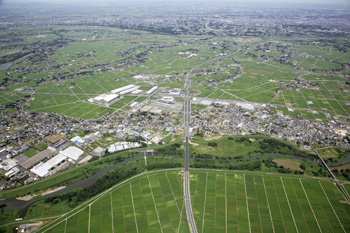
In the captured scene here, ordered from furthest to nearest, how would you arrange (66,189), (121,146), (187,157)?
(121,146) < (187,157) < (66,189)

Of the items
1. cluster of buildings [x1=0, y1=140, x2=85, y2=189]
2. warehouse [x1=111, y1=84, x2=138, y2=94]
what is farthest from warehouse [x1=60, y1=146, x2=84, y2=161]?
warehouse [x1=111, y1=84, x2=138, y2=94]

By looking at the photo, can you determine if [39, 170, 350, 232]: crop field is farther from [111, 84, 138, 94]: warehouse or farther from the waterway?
[111, 84, 138, 94]: warehouse

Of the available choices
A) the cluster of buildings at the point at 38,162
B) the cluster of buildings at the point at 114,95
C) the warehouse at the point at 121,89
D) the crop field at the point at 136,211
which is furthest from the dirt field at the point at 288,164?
the warehouse at the point at 121,89

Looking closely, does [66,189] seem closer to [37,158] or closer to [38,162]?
[38,162]

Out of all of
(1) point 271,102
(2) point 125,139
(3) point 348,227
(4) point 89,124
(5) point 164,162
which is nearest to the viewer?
(3) point 348,227

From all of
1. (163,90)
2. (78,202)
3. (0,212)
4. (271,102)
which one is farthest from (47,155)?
(271,102)

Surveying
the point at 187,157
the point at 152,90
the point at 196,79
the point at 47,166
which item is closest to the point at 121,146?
the point at 47,166

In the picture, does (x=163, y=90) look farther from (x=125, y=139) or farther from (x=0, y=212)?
(x=0, y=212)

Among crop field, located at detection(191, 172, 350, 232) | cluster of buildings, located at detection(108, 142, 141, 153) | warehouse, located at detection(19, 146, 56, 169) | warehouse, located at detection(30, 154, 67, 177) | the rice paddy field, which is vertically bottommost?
crop field, located at detection(191, 172, 350, 232)
